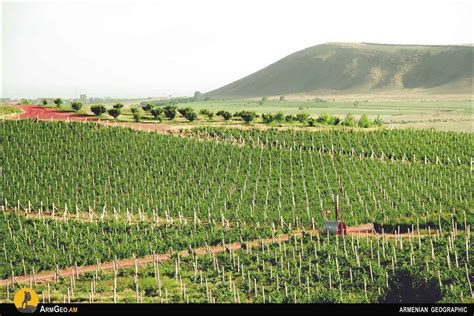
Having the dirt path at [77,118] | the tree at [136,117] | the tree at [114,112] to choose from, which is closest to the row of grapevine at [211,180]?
the dirt path at [77,118]

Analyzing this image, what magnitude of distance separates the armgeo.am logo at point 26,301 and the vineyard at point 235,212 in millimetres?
4582

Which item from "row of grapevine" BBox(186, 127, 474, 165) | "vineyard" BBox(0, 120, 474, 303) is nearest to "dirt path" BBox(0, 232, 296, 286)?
"vineyard" BBox(0, 120, 474, 303)

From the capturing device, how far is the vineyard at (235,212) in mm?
17953

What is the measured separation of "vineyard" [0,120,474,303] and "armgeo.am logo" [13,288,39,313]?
4.58 meters

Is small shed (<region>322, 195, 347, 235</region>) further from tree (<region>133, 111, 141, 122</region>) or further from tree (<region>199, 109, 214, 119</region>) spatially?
tree (<region>199, 109, 214, 119</region>)

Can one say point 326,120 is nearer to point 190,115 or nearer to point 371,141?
point 371,141

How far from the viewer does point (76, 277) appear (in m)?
19.1

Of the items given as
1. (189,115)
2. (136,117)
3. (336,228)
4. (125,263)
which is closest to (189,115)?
(189,115)

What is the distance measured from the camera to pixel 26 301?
1172 cm

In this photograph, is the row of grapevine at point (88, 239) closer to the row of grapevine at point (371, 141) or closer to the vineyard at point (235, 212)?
the vineyard at point (235, 212)

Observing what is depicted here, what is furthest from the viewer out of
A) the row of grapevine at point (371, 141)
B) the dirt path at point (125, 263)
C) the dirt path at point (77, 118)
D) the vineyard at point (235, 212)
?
the dirt path at point (77, 118)

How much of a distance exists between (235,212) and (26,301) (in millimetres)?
15224
